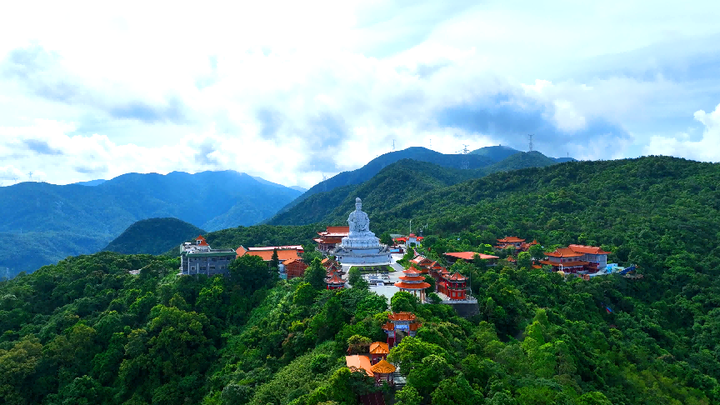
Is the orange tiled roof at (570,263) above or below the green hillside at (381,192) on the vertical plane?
below

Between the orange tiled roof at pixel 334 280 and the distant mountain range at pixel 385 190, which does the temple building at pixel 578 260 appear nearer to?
the orange tiled roof at pixel 334 280

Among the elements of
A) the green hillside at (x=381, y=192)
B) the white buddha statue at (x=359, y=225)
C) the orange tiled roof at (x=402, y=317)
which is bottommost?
the orange tiled roof at (x=402, y=317)

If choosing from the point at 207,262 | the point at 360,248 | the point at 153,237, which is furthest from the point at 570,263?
the point at 153,237

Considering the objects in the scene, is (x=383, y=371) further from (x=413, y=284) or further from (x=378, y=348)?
(x=413, y=284)

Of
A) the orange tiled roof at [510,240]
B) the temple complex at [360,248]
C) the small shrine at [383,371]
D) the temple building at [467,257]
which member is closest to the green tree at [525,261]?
the temple building at [467,257]

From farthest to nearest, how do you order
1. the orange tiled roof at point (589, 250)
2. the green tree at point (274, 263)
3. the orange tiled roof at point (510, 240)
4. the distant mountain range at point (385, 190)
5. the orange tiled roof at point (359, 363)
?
the distant mountain range at point (385, 190) → the orange tiled roof at point (510, 240) → the orange tiled roof at point (589, 250) → the green tree at point (274, 263) → the orange tiled roof at point (359, 363)

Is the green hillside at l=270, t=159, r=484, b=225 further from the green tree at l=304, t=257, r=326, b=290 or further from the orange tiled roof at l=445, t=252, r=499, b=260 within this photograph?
the green tree at l=304, t=257, r=326, b=290

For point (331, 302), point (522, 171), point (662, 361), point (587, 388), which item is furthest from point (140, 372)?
point (522, 171)

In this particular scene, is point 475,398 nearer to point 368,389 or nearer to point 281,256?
point 368,389
